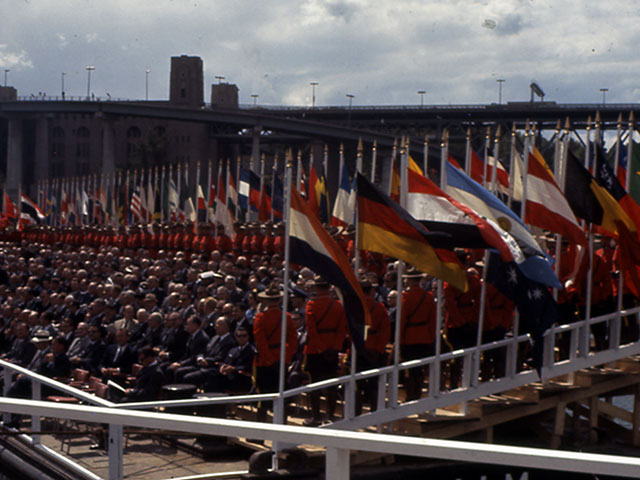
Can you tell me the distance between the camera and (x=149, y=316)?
50.3 feet

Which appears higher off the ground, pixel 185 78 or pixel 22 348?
pixel 185 78

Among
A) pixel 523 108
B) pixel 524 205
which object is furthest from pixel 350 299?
pixel 523 108

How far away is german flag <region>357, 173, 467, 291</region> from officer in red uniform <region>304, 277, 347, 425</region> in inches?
43.3

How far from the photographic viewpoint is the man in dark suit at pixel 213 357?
508 inches

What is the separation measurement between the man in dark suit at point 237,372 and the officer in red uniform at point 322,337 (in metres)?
1.04

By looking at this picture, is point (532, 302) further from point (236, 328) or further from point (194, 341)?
point (194, 341)

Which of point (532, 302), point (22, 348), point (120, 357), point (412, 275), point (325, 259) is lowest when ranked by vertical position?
point (22, 348)

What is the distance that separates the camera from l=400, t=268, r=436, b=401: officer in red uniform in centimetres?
1284

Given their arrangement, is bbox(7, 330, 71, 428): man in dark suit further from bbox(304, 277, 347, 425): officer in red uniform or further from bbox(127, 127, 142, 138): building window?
bbox(127, 127, 142, 138): building window

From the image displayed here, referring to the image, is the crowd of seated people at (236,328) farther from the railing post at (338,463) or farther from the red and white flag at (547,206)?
the railing post at (338,463)

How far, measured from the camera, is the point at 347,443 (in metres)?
3.16

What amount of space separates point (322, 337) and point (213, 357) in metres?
2.18

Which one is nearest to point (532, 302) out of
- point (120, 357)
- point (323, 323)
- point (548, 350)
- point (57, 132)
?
point (323, 323)

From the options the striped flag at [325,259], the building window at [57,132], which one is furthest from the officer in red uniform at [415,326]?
the building window at [57,132]
